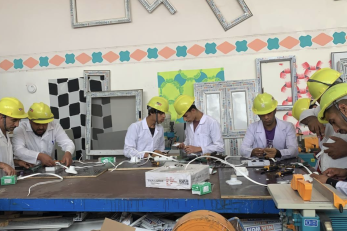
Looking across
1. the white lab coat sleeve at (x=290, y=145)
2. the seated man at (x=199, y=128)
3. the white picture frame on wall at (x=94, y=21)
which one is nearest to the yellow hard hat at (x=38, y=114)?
the seated man at (x=199, y=128)

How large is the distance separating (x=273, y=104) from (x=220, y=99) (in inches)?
43.5

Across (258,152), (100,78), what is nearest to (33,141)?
(100,78)

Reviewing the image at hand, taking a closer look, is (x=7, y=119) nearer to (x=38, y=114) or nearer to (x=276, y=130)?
(x=38, y=114)

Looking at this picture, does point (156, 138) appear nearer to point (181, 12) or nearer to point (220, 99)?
point (220, 99)

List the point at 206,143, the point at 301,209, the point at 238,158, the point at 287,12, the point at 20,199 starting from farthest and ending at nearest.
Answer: the point at 287,12
the point at 206,143
the point at 238,158
the point at 20,199
the point at 301,209

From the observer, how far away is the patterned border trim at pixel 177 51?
369cm

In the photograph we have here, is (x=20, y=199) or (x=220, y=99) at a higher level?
(x=220, y=99)

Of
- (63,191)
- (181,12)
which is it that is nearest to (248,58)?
(181,12)

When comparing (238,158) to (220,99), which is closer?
(238,158)

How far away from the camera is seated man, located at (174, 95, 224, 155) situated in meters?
3.00

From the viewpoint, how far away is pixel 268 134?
289 centimetres

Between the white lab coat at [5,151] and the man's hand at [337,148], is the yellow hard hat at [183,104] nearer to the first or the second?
the man's hand at [337,148]

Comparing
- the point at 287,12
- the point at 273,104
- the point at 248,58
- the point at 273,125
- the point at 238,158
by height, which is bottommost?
the point at 238,158

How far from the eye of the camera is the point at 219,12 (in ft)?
12.5
